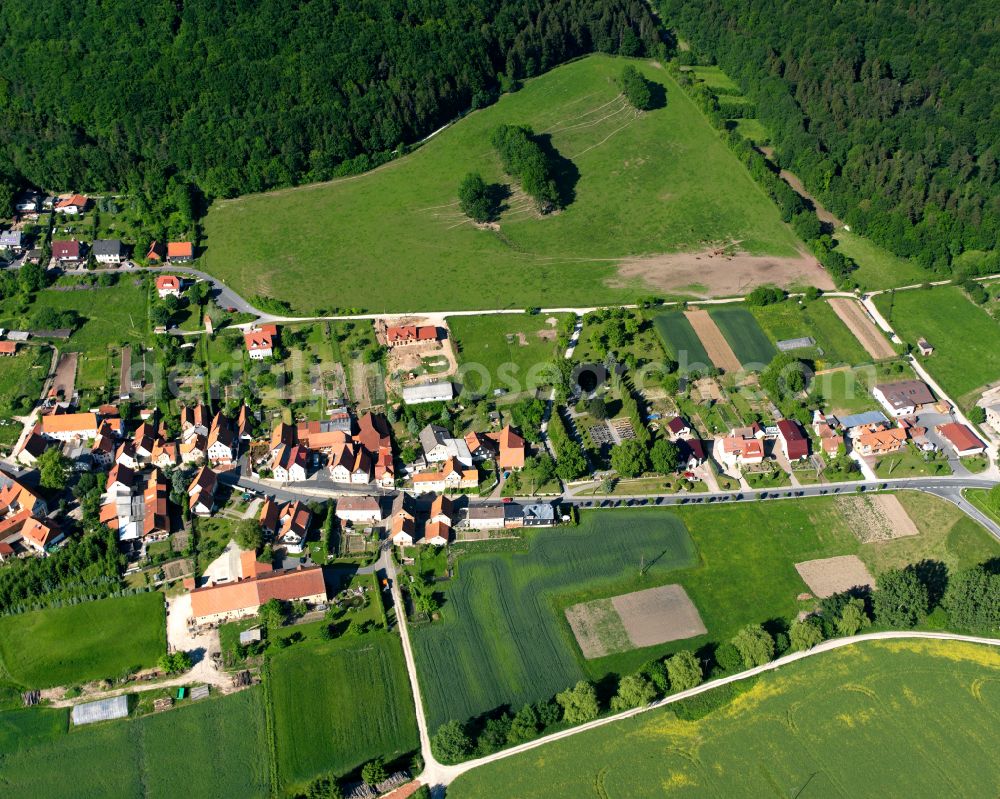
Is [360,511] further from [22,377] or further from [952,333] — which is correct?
[952,333]

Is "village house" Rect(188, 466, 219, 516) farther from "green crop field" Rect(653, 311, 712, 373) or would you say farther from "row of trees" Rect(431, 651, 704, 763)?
"green crop field" Rect(653, 311, 712, 373)

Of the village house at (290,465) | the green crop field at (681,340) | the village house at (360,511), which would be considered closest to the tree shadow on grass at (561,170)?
the green crop field at (681,340)

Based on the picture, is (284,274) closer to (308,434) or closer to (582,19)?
(308,434)

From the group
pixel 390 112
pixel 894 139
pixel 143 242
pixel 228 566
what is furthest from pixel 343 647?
pixel 894 139

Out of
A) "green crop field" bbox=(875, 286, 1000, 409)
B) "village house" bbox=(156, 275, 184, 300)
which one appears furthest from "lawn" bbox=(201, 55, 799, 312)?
"green crop field" bbox=(875, 286, 1000, 409)

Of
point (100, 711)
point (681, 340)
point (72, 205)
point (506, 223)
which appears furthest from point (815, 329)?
point (72, 205)

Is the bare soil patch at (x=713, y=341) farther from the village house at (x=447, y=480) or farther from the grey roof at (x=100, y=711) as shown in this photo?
the grey roof at (x=100, y=711)
